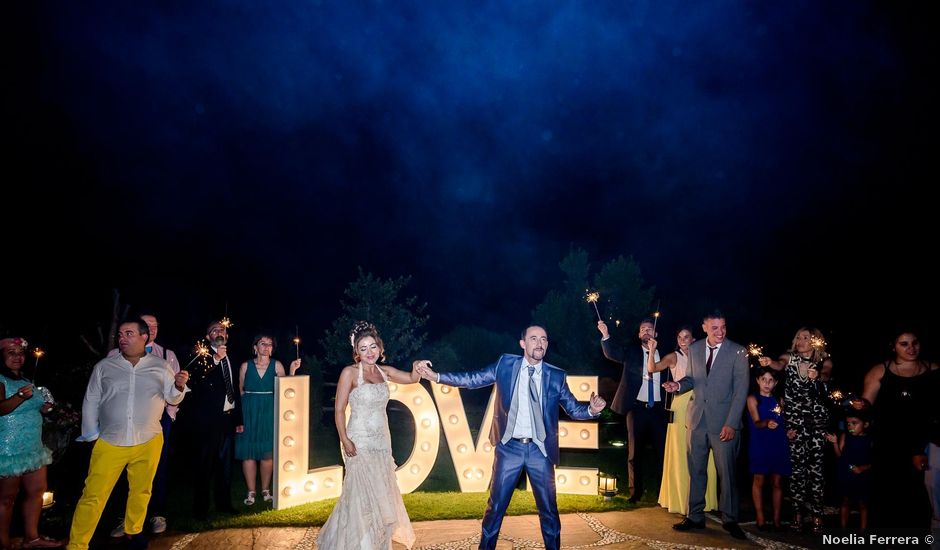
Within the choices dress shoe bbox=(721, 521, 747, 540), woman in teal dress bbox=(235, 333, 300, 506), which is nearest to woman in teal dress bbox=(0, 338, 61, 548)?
woman in teal dress bbox=(235, 333, 300, 506)

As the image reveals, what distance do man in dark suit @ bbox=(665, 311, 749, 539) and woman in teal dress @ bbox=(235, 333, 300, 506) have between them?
5207mm

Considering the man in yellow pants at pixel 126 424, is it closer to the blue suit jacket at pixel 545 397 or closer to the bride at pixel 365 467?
the bride at pixel 365 467

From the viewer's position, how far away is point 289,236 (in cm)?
6469

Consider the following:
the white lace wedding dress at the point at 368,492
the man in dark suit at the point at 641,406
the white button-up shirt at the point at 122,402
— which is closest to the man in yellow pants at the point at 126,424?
the white button-up shirt at the point at 122,402

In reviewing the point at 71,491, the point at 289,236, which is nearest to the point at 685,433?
the point at 71,491

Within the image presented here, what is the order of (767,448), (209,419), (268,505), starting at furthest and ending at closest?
(268,505), (209,419), (767,448)

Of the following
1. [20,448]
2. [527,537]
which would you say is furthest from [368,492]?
[20,448]

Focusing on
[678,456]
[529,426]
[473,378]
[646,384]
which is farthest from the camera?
[646,384]

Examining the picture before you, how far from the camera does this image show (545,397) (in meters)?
5.17

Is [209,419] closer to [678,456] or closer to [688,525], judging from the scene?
[688,525]

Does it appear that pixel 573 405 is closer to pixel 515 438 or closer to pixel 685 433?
pixel 515 438

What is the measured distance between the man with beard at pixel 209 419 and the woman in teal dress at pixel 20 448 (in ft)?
4.63

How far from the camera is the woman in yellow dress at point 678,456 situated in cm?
688

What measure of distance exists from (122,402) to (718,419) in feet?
21.1
